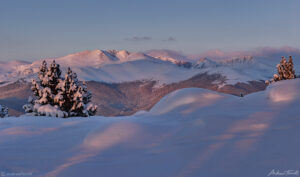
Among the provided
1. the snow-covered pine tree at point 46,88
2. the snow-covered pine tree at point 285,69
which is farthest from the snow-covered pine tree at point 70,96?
the snow-covered pine tree at point 285,69

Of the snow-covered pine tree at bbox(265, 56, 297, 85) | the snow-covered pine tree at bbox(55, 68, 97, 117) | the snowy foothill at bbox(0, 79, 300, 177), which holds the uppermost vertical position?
the snowy foothill at bbox(0, 79, 300, 177)

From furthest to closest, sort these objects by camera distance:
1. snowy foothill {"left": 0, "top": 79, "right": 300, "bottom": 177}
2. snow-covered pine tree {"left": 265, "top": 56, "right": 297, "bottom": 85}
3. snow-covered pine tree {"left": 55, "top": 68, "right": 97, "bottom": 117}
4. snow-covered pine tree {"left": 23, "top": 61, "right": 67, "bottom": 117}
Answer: snow-covered pine tree {"left": 265, "top": 56, "right": 297, "bottom": 85}
snow-covered pine tree {"left": 55, "top": 68, "right": 97, "bottom": 117}
snow-covered pine tree {"left": 23, "top": 61, "right": 67, "bottom": 117}
snowy foothill {"left": 0, "top": 79, "right": 300, "bottom": 177}

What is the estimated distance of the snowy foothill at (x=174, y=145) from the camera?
495 cm

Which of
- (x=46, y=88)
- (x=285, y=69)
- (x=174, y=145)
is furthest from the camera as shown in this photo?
(x=285, y=69)

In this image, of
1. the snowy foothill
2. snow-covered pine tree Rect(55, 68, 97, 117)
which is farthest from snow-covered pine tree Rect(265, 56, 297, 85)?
the snowy foothill

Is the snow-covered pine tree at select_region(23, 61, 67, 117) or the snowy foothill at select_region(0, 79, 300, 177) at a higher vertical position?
the snowy foothill at select_region(0, 79, 300, 177)

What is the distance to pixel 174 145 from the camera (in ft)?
21.1

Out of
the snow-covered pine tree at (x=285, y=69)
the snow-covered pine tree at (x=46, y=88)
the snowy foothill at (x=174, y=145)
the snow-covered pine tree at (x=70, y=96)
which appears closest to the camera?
the snowy foothill at (x=174, y=145)

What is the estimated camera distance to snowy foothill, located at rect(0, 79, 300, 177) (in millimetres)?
4945

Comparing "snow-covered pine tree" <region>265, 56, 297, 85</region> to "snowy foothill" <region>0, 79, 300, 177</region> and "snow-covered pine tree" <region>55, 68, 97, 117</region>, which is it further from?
"snowy foothill" <region>0, 79, 300, 177</region>

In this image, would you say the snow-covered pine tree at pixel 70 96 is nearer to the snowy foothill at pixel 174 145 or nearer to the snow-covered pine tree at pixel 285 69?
the snowy foothill at pixel 174 145

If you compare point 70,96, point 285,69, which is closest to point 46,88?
point 70,96

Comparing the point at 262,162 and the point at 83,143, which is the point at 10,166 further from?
the point at 262,162

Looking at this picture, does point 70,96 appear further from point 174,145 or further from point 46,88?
point 174,145
